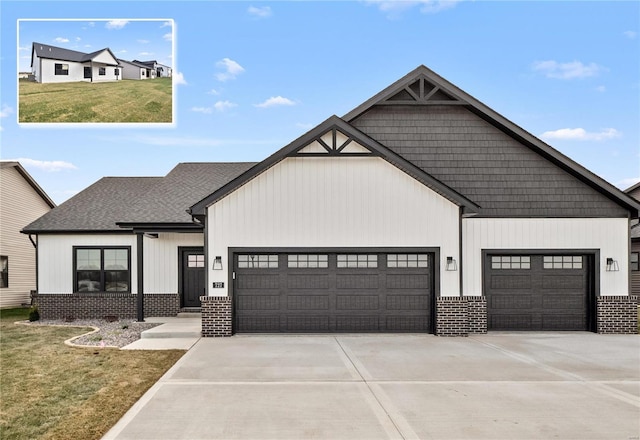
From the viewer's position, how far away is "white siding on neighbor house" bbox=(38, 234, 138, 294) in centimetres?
1792

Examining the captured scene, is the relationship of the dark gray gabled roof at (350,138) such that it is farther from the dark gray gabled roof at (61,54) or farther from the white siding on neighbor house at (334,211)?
the dark gray gabled roof at (61,54)

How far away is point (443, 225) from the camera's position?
13711mm

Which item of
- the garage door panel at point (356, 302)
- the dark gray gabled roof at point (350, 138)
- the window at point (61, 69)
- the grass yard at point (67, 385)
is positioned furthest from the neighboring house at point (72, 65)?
the garage door panel at point (356, 302)

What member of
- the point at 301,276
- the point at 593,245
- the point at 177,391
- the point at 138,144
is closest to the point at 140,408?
the point at 177,391

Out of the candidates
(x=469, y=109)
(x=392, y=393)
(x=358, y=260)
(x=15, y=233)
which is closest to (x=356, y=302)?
(x=358, y=260)

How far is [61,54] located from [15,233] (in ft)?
65.5

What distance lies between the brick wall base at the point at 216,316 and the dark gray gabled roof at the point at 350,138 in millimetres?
2374

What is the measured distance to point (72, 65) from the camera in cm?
779

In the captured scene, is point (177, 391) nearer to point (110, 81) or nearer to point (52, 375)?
point (52, 375)

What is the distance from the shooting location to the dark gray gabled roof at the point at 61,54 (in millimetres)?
6711

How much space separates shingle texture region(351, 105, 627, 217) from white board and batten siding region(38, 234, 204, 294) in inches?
313

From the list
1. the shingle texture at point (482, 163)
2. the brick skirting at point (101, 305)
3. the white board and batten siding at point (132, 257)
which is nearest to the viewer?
the shingle texture at point (482, 163)

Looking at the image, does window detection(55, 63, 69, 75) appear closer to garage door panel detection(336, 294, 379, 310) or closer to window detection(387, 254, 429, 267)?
garage door panel detection(336, 294, 379, 310)

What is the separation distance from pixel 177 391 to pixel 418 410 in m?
3.74
